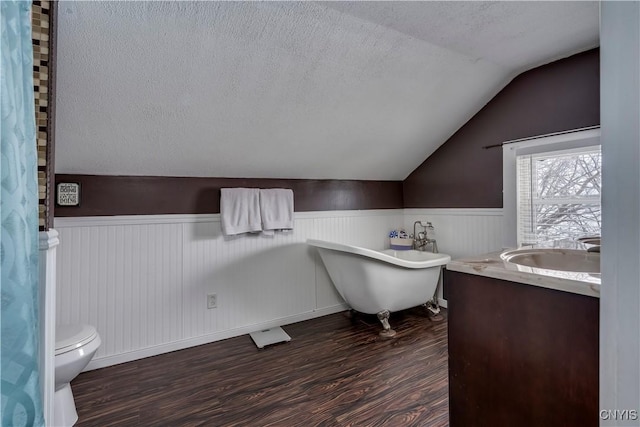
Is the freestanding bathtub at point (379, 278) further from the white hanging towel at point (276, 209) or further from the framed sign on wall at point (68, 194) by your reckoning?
the framed sign on wall at point (68, 194)

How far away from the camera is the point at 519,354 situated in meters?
1.01

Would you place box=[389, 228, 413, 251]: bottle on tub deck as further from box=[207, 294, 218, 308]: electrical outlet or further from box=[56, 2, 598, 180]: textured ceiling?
box=[207, 294, 218, 308]: electrical outlet

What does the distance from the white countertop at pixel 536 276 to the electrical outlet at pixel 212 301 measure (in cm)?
196

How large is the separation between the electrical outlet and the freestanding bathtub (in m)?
0.89

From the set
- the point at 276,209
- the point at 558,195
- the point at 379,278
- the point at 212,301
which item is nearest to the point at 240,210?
the point at 276,209

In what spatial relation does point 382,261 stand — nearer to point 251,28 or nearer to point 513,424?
point 513,424

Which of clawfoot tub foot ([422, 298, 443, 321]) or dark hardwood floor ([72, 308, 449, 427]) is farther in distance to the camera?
clawfoot tub foot ([422, 298, 443, 321])

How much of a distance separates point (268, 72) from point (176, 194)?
3.92 ft

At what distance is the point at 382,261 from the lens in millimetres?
2471

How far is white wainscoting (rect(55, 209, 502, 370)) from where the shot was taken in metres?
2.14

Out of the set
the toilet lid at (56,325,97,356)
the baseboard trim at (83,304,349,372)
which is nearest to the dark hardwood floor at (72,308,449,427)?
the baseboard trim at (83,304,349,372)

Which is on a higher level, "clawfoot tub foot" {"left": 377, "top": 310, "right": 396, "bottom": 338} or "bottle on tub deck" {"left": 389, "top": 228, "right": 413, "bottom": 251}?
"bottle on tub deck" {"left": 389, "top": 228, "right": 413, "bottom": 251}

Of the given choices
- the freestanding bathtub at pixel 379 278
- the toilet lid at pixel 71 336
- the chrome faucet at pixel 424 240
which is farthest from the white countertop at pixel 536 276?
the chrome faucet at pixel 424 240

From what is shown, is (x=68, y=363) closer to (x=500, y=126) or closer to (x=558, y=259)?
(x=558, y=259)
